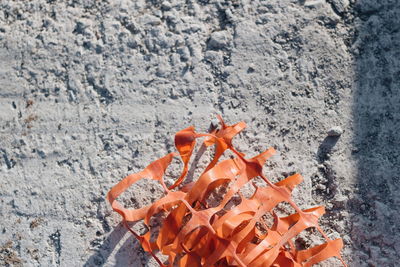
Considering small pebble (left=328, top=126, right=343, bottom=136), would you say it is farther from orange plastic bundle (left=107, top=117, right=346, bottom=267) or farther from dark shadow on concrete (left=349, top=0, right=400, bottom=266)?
orange plastic bundle (left=107, top=117, right=346, bottom=267)

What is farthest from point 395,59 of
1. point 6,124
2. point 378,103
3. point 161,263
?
point 6,124

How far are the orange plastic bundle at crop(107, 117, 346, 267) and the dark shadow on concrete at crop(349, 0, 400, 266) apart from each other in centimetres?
16

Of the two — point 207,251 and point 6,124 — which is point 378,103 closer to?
point 207,251

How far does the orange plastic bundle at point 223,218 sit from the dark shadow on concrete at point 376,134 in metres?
0.16

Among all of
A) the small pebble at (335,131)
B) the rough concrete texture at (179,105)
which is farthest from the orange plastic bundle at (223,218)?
the small pebble at (335,131)

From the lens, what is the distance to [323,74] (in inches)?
72.7

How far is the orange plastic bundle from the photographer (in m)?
1.61

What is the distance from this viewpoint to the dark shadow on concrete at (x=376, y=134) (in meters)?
1.77

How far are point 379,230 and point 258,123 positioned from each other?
50 centimetres

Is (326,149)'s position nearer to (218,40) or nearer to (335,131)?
(335,131)

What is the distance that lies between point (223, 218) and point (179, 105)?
16.6 inches

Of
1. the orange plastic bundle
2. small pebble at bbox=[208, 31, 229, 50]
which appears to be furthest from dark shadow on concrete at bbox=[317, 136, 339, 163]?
small pebble at bbox=[208, 31, 229, 50]

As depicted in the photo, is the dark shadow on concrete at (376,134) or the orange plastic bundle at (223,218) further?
the dark shadow on concrete at (376,134)

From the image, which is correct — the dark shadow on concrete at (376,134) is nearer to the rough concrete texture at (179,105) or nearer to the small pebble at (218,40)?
the rough concrete texture at (179,105)
